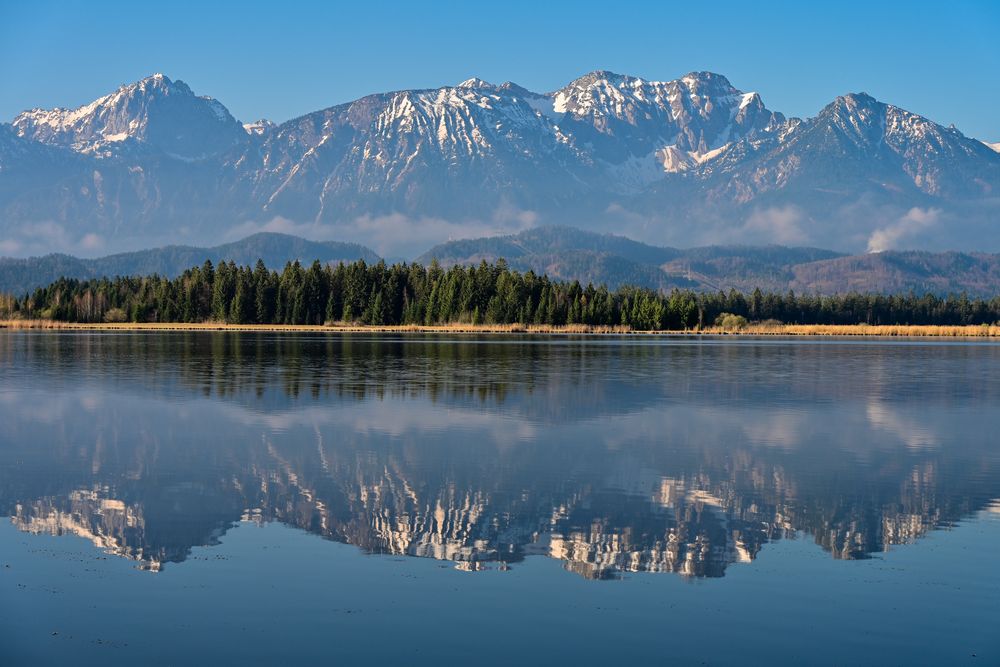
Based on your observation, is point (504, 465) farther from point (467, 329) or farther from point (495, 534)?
point (467, 329)

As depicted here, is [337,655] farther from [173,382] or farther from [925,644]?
[173,382]

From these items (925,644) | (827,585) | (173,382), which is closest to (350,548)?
(827,585)

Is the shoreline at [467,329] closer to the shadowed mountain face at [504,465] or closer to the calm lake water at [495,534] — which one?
the shadowed mountain face at [504,465]

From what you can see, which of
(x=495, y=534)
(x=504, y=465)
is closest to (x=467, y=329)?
(x=504, y=465)

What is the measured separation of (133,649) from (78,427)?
2513 cm

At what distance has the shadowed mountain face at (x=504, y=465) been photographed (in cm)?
2202

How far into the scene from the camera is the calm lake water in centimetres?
1605

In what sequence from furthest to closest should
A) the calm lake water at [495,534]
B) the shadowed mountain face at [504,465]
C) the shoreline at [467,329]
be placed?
1. the shoreline at [467,329]
2. the shadowed mountain face at [504,465]
3. the calm lake water at [495,534]

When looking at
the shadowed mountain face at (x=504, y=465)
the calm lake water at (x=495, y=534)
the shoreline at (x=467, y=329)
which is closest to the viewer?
the calm lake water at (x=495, y=534)

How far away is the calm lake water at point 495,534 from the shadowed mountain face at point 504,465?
0.14 m

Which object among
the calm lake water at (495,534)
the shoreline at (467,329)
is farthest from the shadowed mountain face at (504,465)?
the shoreline at (467,329)

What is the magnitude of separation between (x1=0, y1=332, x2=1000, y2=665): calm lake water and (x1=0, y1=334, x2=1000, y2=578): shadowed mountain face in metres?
0.14

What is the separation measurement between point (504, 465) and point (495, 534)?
819 cm

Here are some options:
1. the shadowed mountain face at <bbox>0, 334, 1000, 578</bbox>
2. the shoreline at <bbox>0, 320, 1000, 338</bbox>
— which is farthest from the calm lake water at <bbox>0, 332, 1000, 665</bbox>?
the shoreline at <bbox>0, 320, 1000, 338</bbox>
